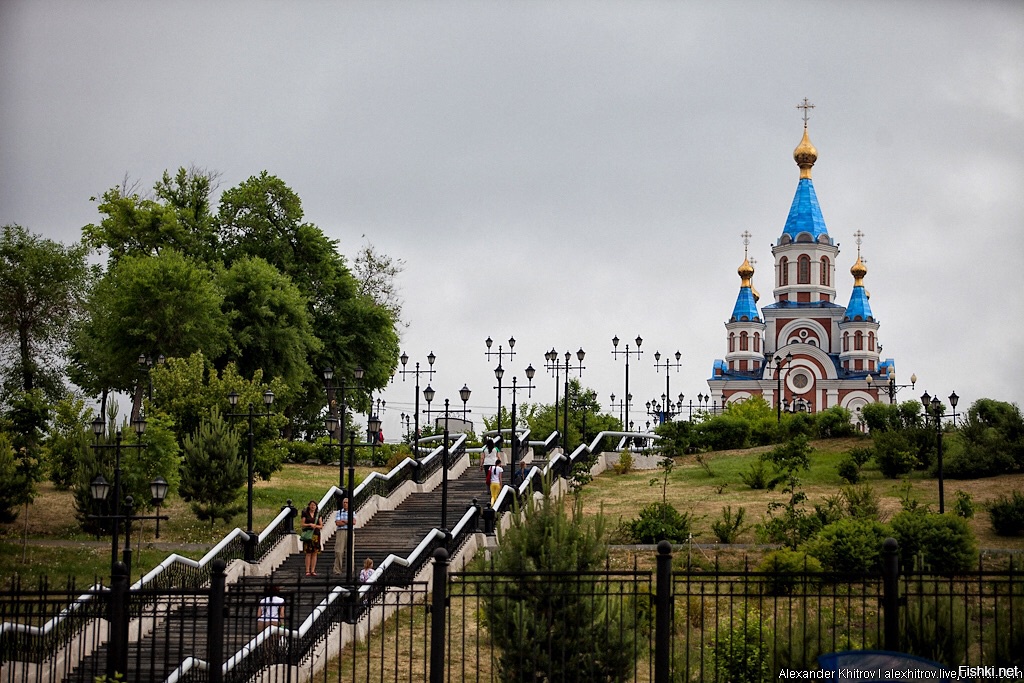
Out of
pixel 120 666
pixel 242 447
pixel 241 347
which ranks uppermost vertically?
pixel 241 347

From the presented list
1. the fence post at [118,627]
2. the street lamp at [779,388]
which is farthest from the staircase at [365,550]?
the street lamp at [779,388]

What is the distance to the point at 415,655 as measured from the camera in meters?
19.2

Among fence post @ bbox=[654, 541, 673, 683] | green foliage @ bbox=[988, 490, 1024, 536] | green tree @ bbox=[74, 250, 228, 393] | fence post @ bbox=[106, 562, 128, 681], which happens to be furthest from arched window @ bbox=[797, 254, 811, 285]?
fence post @ bbox=[106, 562, 128, 681]

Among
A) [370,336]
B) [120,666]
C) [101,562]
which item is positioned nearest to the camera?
[120,666]

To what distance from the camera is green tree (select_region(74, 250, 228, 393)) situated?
40781 millimetres

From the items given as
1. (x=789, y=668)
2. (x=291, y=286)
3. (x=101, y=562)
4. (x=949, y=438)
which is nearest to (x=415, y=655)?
(x=789, y=668)

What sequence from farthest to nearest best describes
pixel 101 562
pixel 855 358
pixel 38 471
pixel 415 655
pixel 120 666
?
pixel 855 358 < pixel 38 471 < pixel 101 562 < pixel 415 655 < pixel 120 666

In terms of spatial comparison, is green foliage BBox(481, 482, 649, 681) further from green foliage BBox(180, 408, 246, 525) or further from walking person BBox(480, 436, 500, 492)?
walking person BBox(480, 436, 500, 492)

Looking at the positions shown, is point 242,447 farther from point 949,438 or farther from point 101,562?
point 949,438

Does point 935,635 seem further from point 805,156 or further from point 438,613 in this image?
point 805,156

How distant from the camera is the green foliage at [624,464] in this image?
40.8 m

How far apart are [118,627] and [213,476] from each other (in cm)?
1773

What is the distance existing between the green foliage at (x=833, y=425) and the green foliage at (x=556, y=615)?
103 ft

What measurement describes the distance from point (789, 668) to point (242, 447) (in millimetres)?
19577
